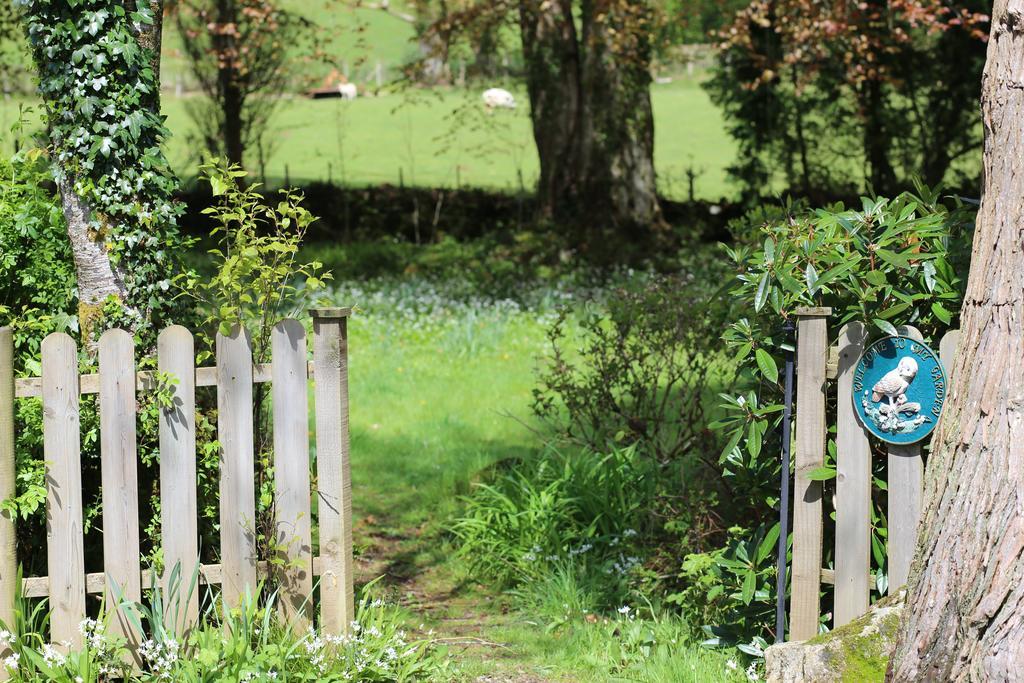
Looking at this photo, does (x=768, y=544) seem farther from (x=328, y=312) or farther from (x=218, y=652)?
(x=218, y=652)

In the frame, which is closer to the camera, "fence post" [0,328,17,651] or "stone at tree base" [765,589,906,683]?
"stone at tree base" [765,589,906,683]

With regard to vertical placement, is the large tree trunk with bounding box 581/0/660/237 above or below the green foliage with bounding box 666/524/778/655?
above

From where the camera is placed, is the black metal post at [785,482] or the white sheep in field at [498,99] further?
the white sheep in field at [498,99]

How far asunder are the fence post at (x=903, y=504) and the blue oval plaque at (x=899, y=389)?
8cm

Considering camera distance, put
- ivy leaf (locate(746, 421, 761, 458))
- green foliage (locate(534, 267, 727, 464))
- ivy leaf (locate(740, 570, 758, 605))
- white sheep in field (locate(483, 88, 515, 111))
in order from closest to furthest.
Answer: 1. ivy leaf (locate(746, 421, 761, 458))
2. ivy leaf (locate(740, 570, 758, 605))
3. green foliage (locate(534, 267, 727, 464))
4. white sheep in field (locate(483, 88, 515, 111))

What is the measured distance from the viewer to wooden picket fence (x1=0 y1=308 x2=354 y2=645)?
3.76m

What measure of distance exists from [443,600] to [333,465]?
1578mm

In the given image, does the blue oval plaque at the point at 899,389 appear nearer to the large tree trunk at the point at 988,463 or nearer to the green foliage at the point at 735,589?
the large tree trunk at the point at 988,463

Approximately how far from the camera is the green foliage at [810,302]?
3730mm

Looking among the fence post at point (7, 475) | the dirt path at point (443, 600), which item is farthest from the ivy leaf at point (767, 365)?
the fence post at point (7, 475)

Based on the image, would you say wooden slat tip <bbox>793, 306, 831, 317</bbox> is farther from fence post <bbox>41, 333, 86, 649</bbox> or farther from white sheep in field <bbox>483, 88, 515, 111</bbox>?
white sheep in field <bbox>483, 88, 515, 111</bbox>

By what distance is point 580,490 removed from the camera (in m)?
5.51

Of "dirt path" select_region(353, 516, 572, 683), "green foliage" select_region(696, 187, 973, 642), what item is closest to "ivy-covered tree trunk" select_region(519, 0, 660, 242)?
"dirt path" select_region(353, 516, 572, 683)

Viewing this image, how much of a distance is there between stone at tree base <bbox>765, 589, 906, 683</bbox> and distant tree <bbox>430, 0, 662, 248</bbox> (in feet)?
36.6
